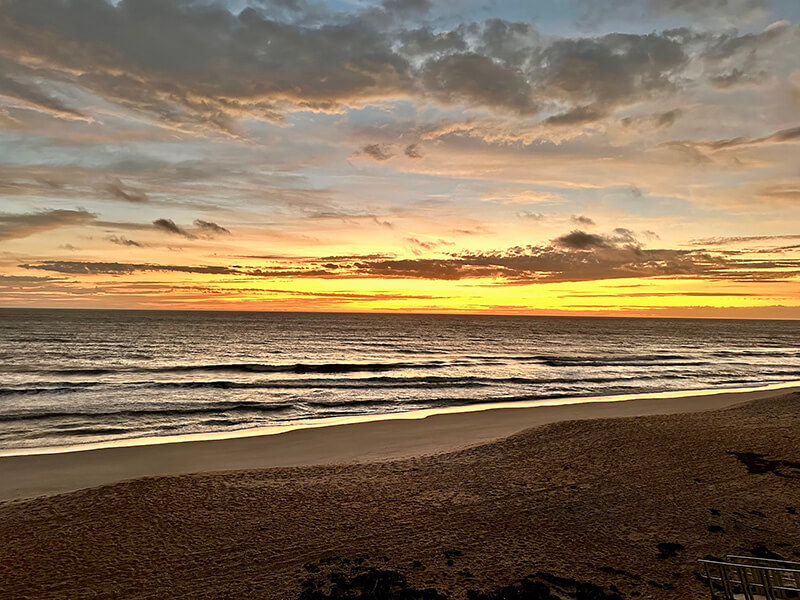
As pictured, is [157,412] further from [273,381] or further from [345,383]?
[345,383]

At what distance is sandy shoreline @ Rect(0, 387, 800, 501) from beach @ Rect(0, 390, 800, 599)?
0.10 metres

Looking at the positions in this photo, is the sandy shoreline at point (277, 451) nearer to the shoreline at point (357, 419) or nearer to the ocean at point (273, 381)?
the shoreline at point (357, 419)

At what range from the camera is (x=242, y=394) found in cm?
2883

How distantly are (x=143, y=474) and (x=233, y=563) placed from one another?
6.86 meters

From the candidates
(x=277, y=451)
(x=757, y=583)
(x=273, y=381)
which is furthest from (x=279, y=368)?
(x=757, y=583)

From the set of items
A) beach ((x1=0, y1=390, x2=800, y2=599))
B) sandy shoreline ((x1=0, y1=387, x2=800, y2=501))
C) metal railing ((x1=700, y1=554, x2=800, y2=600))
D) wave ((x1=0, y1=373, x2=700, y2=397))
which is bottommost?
wave ((x1=0, y1=373, x2=700, y2=397))

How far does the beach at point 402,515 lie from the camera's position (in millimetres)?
7973

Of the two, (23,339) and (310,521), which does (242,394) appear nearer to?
(310,521)

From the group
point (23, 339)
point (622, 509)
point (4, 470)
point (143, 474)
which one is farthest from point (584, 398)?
point (23, 339)

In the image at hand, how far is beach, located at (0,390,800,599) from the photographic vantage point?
7973mm

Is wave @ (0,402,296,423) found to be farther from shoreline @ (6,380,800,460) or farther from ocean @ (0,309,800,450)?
shoreline @ (6,380,800,460)

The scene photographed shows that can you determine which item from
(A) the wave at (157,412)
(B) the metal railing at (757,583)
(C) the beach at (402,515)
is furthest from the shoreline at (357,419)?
(B) the metal railing at (757,583)

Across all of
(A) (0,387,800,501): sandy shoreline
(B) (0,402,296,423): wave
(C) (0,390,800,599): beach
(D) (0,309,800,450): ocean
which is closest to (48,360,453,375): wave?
(D) (0,309,800,450): ocean

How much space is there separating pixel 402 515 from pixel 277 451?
7.38 meters
